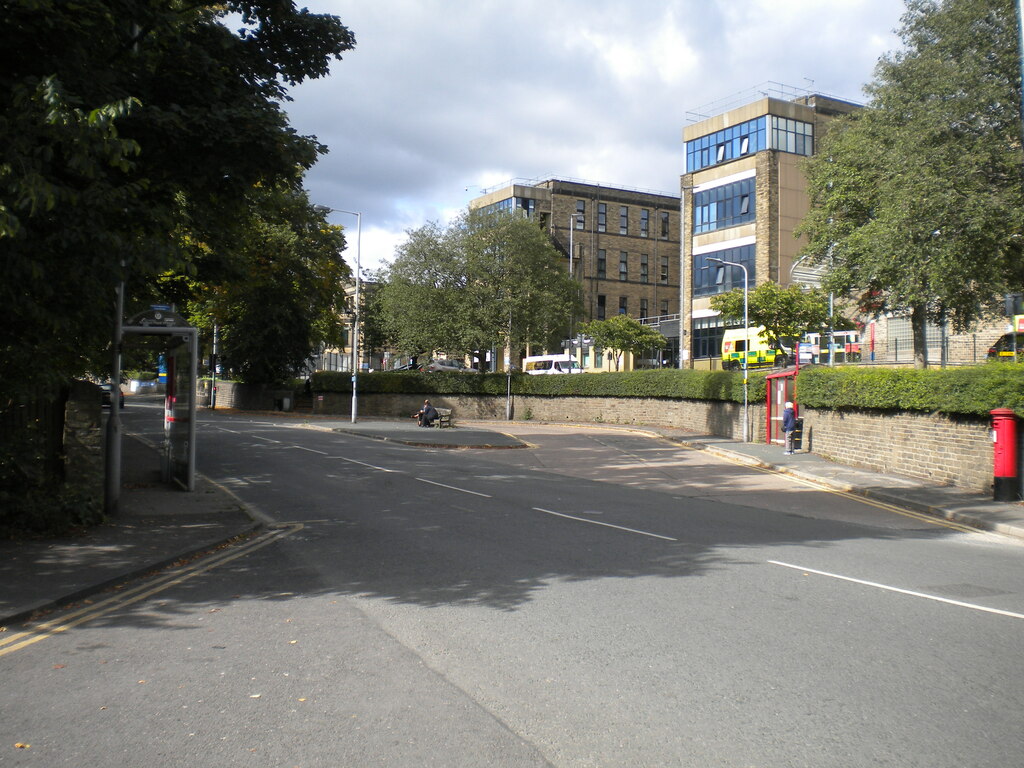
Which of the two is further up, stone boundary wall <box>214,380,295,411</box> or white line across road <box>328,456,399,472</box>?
stone boundary wall <box>214,380,295,411</box>

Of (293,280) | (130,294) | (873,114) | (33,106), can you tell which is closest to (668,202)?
(293,280)

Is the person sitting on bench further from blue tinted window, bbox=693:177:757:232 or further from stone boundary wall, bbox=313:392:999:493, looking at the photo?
blue tinted window, bbox=693:177:757:232

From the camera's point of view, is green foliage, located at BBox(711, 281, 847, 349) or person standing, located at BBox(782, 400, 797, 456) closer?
person standing, located at BBox(782, 400, 797, 456)

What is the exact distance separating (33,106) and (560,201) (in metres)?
69.8

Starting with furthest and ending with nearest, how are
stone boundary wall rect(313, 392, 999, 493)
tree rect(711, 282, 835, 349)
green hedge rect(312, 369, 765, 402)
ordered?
1. green hedge rect(312, 369, 765, 402)
2. tree rect(711, 282, 835, 349)
3. stone boundary wall rect(313, 392, 999, 493)

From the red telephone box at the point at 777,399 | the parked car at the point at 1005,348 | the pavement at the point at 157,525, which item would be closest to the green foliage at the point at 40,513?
the pavement at the point at 157,525

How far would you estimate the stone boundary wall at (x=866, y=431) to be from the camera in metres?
18.6

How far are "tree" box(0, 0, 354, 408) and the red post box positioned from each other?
43.6 feet

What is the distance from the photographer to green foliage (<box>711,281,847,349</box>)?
130ft

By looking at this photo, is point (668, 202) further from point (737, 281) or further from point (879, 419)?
point (879, 419)

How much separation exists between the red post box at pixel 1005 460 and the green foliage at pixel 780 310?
23.6 metres

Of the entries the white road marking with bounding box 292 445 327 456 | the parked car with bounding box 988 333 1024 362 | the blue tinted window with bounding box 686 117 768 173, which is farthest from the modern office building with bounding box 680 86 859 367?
the white road marking with bounding box 292 445 327 456

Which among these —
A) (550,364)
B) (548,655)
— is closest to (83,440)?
(548,655)

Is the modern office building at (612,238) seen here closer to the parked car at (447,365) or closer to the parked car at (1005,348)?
the parked car at (447,365)
